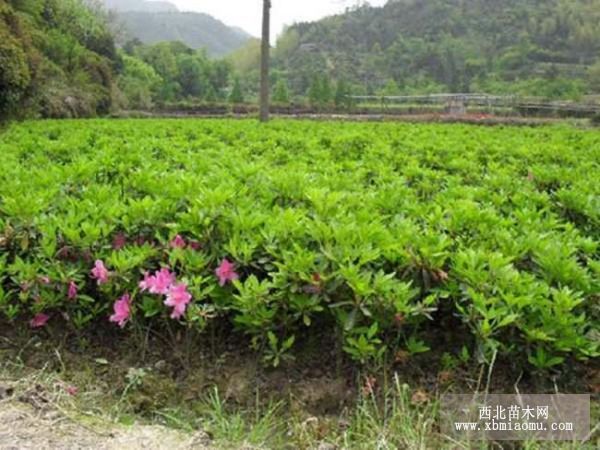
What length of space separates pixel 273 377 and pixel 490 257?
98cm

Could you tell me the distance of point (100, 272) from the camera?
8.05 feet

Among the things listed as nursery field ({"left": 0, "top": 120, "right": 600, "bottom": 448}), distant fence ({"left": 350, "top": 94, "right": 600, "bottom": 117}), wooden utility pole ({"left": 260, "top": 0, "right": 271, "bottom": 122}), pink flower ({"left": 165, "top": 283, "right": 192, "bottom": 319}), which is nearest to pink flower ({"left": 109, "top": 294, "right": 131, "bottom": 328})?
nursery field ({"left": 0, "top": 120, "right": 600, "bottom": 448})

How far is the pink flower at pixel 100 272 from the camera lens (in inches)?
96.7

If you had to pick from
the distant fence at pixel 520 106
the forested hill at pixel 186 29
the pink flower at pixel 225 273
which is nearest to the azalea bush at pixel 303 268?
the pink flower at pixel 225 273

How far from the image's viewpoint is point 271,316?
88.9 inches

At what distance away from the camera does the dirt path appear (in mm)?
1970

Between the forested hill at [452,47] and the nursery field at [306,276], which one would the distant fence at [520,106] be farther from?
the nursery field at [306,276]

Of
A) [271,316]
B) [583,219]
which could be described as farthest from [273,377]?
[583,219]

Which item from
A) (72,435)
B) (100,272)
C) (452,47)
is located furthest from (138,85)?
(452,47)

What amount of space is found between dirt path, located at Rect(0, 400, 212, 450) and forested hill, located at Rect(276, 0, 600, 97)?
53.7 metres

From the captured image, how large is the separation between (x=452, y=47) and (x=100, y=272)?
7601cm

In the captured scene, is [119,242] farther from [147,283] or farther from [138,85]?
[138,85]

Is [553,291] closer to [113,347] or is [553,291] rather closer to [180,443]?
[180,443]

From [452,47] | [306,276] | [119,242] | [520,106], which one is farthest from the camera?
[452,47]
